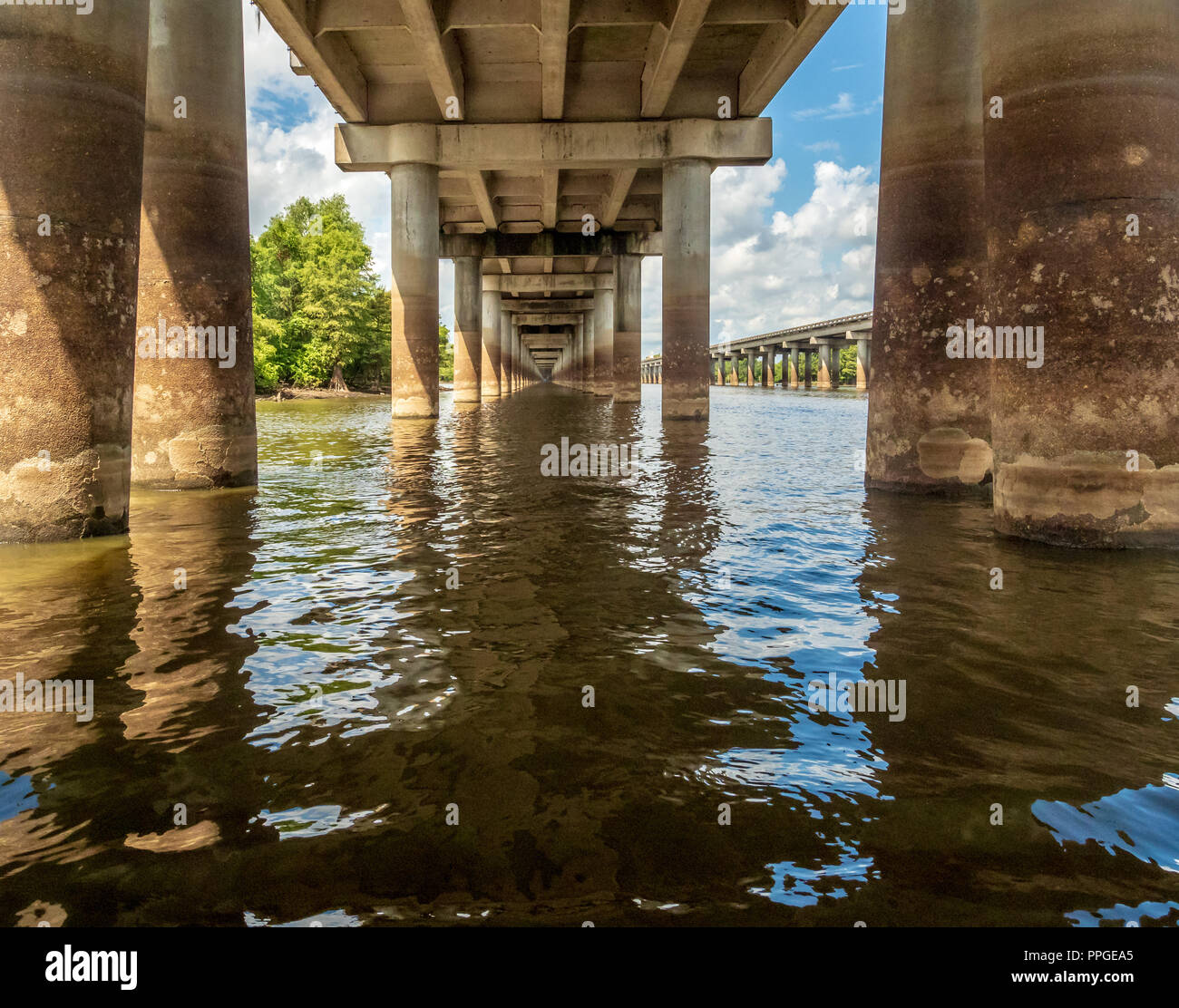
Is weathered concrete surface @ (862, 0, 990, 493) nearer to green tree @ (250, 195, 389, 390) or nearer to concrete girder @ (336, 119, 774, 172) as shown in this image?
concrete girder @ (336, 119, 774, 172)

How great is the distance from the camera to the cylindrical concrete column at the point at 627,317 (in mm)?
38562

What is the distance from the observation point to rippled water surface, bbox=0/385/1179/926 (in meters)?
2.41

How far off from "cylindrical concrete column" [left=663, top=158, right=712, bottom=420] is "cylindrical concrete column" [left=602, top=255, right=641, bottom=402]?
1313 cm

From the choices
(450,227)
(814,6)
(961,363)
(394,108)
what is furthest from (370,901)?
(450,227)

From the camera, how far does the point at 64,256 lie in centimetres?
676

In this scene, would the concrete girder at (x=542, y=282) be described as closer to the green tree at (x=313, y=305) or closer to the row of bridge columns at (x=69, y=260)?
the green tree at (x=313, y=305)

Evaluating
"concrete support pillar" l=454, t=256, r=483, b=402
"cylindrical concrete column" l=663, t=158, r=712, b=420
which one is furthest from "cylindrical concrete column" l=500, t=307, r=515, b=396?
"cylindrical concrete column" l=663, t=158, r=712, b=420

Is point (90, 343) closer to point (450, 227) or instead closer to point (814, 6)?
point (814, 6)

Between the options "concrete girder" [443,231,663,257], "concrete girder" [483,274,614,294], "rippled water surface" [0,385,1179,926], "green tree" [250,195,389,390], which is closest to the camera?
"rippled water surface" [0,385,1179,926]

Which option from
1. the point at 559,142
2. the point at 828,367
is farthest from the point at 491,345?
the point at 828,367

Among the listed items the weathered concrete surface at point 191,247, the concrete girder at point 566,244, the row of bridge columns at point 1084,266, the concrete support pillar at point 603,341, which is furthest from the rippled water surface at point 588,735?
the concrete support pillar at point 603,341

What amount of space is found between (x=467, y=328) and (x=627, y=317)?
7.49m
